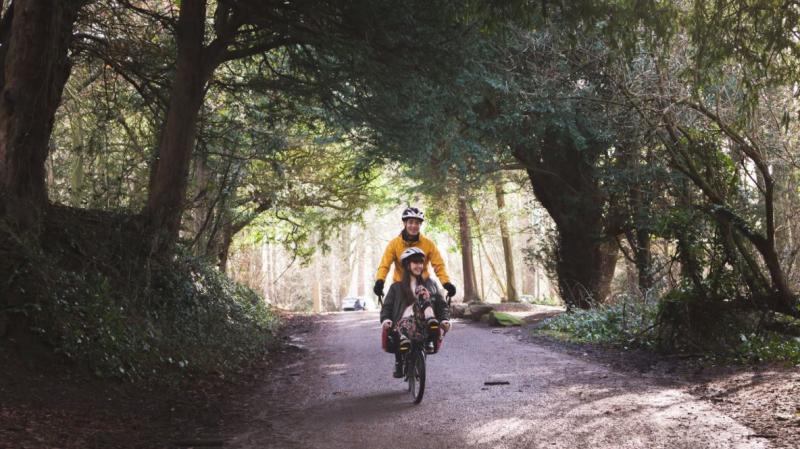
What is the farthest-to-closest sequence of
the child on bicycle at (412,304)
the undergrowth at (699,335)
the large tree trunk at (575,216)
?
the large tree trunk at (575,216)
the undergrowth at (699,335)
the child on bicycle at (412,304)

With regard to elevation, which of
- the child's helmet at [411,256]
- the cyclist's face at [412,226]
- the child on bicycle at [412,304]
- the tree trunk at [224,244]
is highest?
the tree trunk at [224,244]

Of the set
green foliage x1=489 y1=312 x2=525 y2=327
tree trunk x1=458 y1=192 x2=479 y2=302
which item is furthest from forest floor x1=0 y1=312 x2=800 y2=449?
tree trunk x1=458 y1=192 x2=479 y2=302

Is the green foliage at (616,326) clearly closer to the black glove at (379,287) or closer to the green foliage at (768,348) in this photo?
the green foliage at (768,348)

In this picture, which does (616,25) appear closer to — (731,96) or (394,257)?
(394,257)

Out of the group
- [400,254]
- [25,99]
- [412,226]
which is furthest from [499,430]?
[25,99]

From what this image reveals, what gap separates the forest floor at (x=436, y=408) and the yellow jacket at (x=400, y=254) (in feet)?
4.67

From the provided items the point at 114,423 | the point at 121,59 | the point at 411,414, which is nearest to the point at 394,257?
the point at 411,414

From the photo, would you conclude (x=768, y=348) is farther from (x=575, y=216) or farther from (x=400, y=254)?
(x=575, y=216)

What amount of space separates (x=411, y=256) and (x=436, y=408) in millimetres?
1880

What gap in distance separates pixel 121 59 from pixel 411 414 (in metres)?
9.20

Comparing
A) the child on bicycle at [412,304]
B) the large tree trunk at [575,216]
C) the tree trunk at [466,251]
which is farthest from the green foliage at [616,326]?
the tree trunk at [466,251]

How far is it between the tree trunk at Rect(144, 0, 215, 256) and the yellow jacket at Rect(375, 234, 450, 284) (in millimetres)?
4881

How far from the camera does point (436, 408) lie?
8.02 m

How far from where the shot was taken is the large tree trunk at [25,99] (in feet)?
29.2
